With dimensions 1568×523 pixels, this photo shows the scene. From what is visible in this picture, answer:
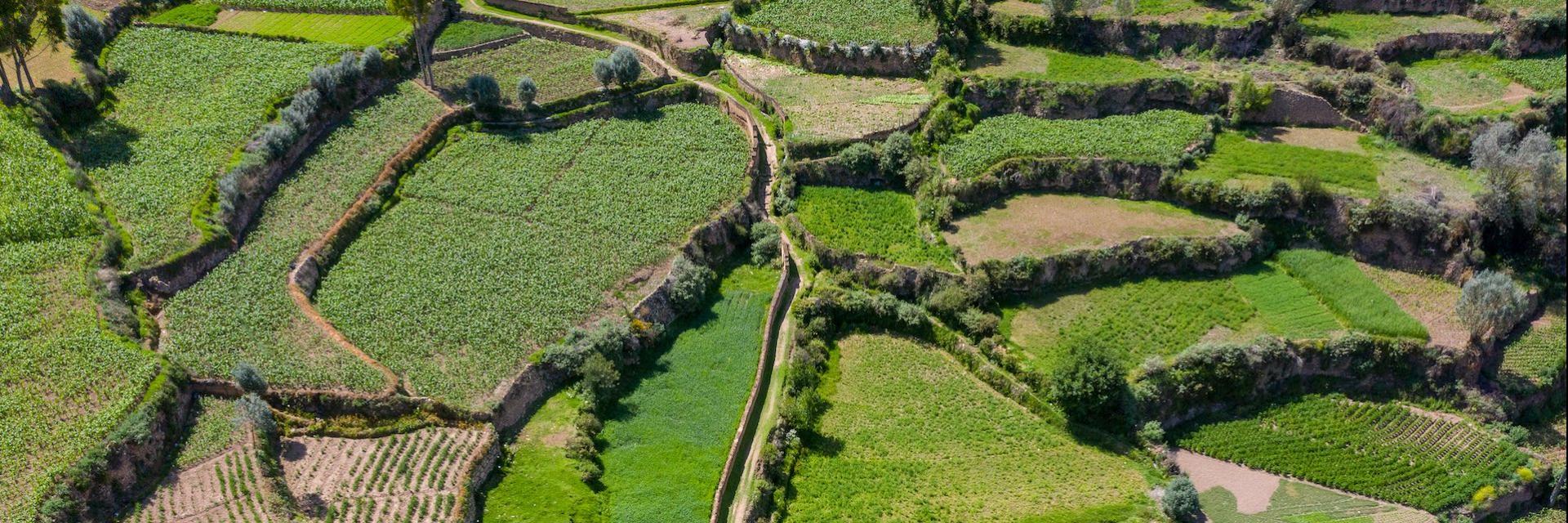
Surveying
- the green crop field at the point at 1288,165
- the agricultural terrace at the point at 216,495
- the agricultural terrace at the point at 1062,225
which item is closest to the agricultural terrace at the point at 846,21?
the agricultural terrace at the point at 1062,225

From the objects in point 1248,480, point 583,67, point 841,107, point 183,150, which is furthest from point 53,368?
point 1248,480

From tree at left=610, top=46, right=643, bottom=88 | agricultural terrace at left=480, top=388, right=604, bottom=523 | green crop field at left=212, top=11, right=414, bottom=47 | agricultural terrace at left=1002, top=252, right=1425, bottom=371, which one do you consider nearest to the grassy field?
agricultural terrace at left=480, top=388, right=604, bottom=523

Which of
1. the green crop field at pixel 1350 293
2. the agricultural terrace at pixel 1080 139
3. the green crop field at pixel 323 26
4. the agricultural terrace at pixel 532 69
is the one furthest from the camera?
the green crop field at pixel 323 26

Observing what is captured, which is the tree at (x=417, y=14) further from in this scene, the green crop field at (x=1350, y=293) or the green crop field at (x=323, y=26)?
the green crop field at (x=1350, y=293)

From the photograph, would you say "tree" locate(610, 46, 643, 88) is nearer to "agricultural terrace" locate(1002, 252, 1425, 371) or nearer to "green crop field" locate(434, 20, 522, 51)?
"green crop field" locate(434, 20, 522, 51)

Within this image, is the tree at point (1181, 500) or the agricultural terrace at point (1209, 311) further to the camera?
the agricultural terrace at point (1209, 311)

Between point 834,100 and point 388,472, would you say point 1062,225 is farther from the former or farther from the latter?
point 388,472
